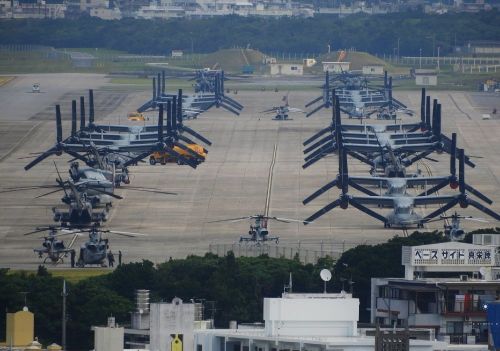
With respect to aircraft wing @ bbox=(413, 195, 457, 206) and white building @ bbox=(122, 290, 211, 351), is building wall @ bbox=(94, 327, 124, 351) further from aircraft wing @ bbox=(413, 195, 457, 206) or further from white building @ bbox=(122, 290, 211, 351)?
aircraft wing @ bbox=(413, 195, 457, 206)

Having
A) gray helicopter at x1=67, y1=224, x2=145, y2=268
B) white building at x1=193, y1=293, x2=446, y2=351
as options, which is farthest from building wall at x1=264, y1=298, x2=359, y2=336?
gray helicopter at x1=67, y1=224, x2=145, y2=268

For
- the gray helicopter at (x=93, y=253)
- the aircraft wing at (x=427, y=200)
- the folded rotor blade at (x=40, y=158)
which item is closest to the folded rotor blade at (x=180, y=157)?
the folded rotor blade at (x=40, y=158)

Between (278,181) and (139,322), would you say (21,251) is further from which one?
(139,322)

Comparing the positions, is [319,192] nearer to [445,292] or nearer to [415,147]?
[415,147]

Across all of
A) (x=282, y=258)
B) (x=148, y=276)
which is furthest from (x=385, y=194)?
(x=148, y=276)

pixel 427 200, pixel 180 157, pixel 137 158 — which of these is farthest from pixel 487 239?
pixel 180 157

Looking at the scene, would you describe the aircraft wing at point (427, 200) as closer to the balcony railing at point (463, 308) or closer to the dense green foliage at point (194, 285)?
the dense green foliage at point (194, 285)

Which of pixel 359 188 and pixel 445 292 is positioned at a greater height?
pixel 445 292
